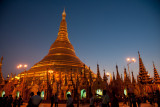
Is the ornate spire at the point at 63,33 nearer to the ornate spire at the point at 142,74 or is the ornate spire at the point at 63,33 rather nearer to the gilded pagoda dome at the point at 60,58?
the gilded pagoda dome at the point at 60,58

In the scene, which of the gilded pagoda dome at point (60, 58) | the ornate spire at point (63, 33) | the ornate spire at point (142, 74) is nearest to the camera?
the ornate spire at point (142, 74)

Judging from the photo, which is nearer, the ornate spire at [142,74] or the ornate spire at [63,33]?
the ornate spire at [142,74]

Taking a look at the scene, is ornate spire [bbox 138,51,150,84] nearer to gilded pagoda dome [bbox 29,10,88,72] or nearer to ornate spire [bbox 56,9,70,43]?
gilded pagoda dome [bbox 29,10,88,72]

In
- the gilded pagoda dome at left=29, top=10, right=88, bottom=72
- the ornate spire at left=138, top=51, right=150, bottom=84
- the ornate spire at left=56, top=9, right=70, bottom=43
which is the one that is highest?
the ornate spire at left=56, top=9, right=70, bottom=43

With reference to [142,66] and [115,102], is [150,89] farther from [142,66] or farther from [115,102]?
[115,102]

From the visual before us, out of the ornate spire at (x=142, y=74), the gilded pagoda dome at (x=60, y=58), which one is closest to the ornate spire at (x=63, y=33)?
the gilded pagoda dome at (x=60, y=58)

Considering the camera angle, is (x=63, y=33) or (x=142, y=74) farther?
(x=63, y=33)

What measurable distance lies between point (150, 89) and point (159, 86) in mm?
4455

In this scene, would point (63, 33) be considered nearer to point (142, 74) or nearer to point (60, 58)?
point (60, 58)

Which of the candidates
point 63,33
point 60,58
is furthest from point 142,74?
point 63,33

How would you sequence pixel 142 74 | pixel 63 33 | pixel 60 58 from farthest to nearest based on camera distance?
pixel 63 33 < pixel 60 58 < pixel 142 74

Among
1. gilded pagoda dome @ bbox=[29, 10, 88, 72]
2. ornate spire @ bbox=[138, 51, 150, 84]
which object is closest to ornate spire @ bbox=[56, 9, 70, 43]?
gilded pagoda dome @ bbox=[29, 10, 88, 72]

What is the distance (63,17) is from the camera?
7194 cm

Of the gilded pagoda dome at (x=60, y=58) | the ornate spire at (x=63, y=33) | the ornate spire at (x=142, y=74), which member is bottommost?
the ornate spire at (x=142, y=74)
